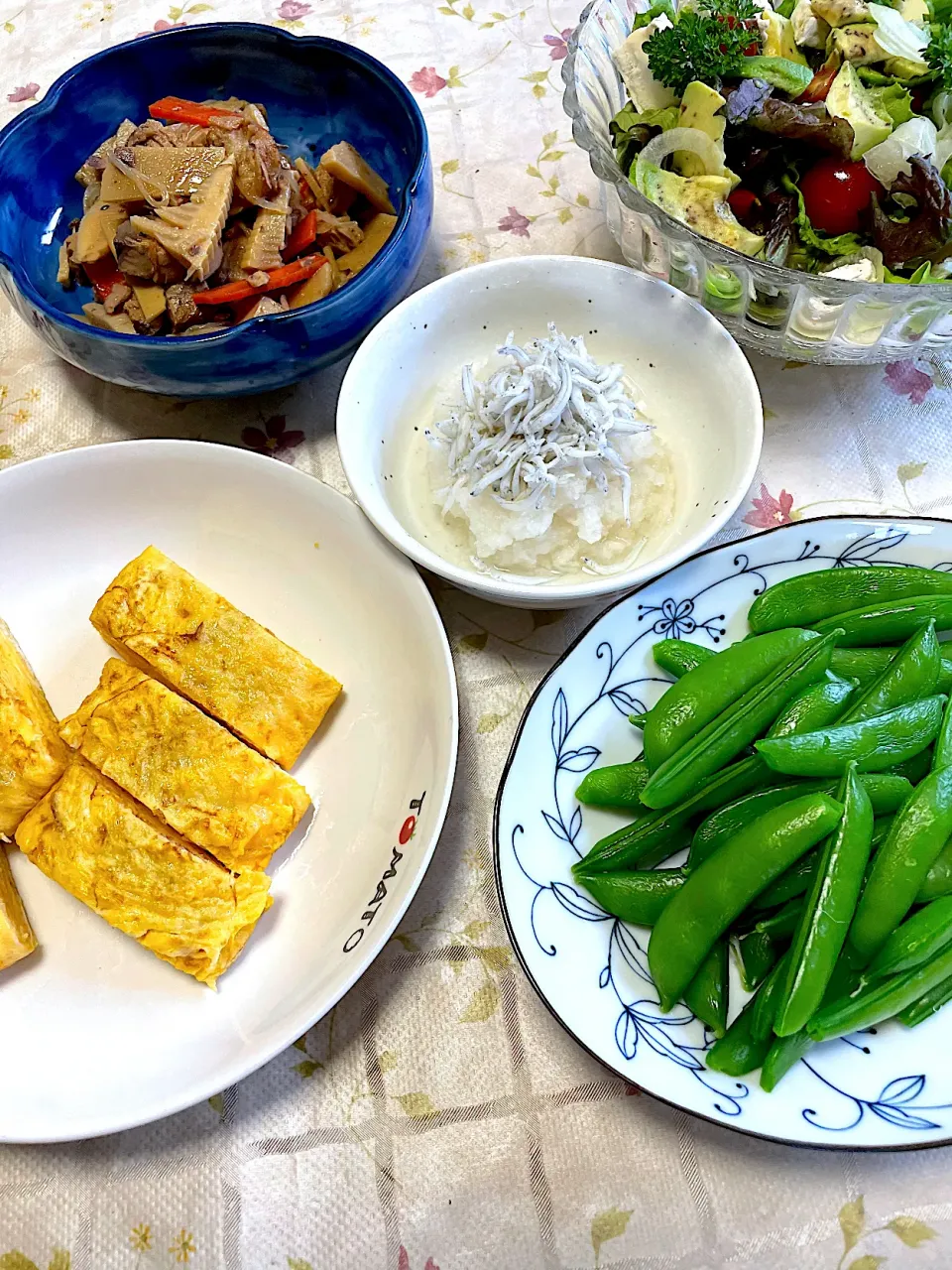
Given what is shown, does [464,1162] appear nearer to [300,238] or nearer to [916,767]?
[916,767]

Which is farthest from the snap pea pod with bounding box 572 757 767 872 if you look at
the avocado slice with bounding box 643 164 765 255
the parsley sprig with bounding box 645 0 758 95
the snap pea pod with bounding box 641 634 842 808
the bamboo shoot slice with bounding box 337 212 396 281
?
the parsley sprig with bounding box 645 0 758 95

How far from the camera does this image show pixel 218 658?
157 cm

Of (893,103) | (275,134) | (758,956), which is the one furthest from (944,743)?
(275,134)

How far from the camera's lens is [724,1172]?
126 centimetres

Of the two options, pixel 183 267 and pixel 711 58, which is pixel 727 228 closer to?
pixel 711 58

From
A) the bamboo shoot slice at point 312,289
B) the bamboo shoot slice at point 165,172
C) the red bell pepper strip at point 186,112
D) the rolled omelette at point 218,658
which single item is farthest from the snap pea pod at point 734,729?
the red bell pepper strip at point 186,112

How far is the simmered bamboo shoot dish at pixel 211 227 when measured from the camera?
1.72 metres

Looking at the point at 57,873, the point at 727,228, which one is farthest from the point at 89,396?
the point at 727,228

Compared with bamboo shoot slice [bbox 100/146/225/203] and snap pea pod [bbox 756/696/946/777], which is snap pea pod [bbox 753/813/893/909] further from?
bamboo shoot slice [bbox 100/146/225/203]

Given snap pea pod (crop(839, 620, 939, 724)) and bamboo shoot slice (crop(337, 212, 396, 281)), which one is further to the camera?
bamboo shoot slice (crop(337, 212, 396, 281))

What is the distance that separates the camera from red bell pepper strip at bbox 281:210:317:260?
179 cm

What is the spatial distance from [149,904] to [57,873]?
165 millimetres

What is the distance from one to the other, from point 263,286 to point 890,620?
1270mm

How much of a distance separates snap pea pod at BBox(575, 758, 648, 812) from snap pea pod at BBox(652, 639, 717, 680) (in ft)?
0.59
